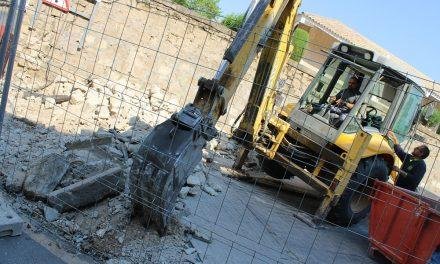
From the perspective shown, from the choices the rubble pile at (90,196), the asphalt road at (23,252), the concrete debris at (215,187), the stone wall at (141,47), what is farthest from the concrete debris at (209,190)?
the stone wall at (141,47)

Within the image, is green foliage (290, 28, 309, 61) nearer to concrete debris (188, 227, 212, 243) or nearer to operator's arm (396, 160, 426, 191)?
concrete debris (188, 227, 212, 243)

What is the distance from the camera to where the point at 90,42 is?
12.0m

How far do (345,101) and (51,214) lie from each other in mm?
4840

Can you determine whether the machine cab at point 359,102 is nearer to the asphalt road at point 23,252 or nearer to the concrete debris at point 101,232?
the concrete debris at point 101,232

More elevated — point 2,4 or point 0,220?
point 2,4

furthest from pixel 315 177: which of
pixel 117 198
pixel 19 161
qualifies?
pixel 19 161

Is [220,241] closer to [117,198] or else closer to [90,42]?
[117,198]

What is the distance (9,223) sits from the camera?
3.87 m

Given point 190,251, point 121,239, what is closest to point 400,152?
point 190,251

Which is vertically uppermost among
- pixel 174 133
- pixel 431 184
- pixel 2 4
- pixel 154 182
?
pixel 2 4

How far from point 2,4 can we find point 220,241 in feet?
11.2

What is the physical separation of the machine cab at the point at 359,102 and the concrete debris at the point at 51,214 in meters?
4.14

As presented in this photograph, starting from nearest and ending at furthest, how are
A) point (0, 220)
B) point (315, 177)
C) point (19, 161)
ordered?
1. point (0, 220)
2. point (19, 161)
3. point (315, 177)

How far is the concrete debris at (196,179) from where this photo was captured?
19.1 ft
